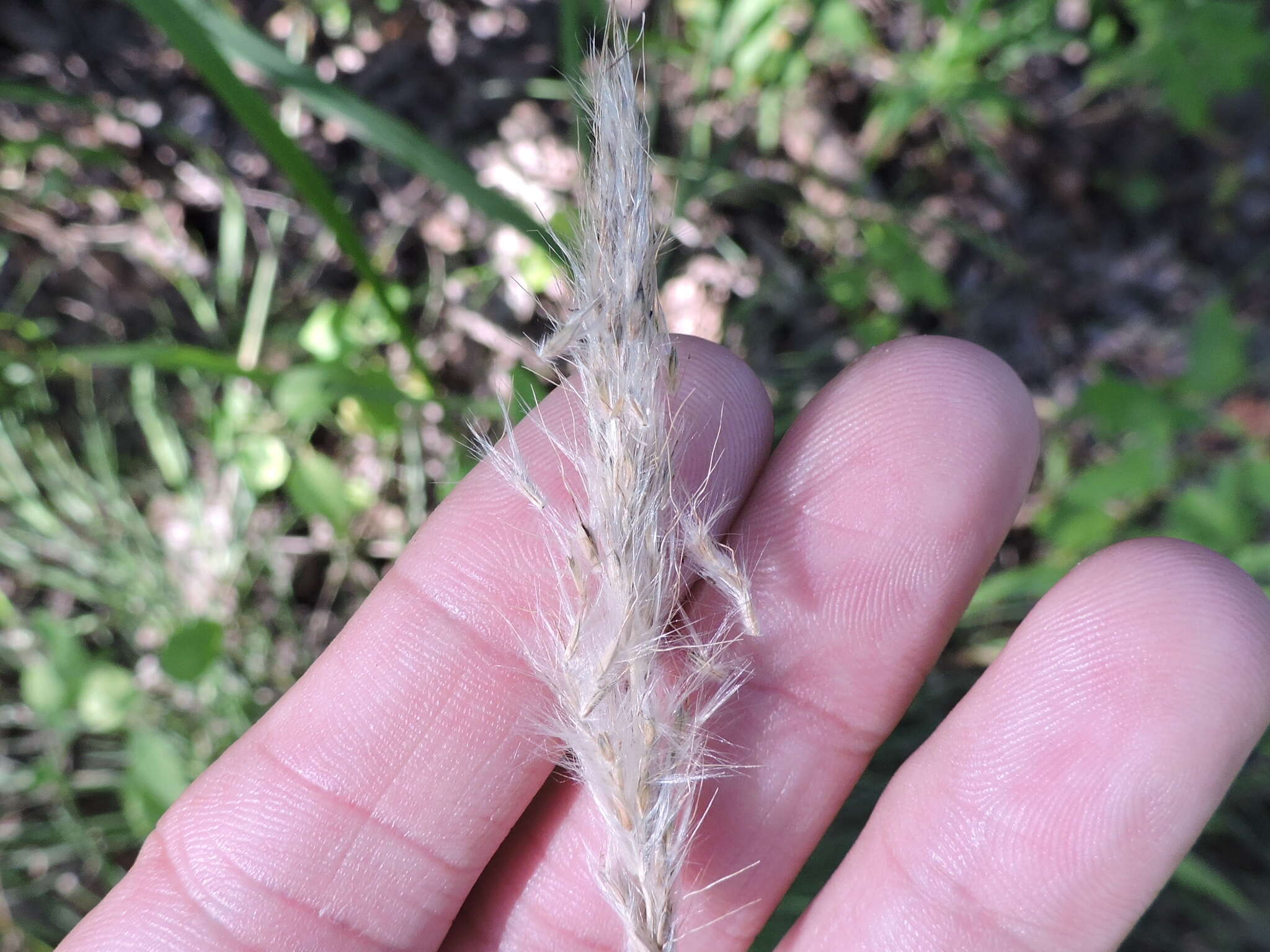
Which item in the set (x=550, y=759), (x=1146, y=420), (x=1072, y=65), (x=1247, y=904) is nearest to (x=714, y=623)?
(x=550, y=759)

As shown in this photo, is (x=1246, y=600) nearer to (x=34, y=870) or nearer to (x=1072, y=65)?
(x=1072, y=65)

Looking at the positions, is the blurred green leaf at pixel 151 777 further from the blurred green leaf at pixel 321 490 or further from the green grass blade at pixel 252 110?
the green grass blade at pixel 252 110

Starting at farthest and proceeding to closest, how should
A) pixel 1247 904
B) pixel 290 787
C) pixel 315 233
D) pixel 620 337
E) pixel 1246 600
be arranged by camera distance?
pixel 315 233
pixel 1247 904
pixel 290 787
pixel 1246 600
pixel 620 337

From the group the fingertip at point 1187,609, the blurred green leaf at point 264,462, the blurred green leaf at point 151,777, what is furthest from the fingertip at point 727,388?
the blurred green leaf at point 151,777

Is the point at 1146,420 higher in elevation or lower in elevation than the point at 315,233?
lower

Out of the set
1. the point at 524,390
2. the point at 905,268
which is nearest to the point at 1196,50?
the point at 905,268

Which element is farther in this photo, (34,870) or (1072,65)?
(1072,65)

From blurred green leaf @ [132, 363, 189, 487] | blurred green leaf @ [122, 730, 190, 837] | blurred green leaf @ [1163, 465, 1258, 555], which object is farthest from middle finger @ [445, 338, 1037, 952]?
blurred green leaf @ [132, 363, 189, 487]

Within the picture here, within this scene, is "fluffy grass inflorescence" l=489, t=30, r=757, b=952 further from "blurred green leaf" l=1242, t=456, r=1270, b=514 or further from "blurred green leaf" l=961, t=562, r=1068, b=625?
"blurred green leaf" l=1242, t=456, r=1270, b=514
